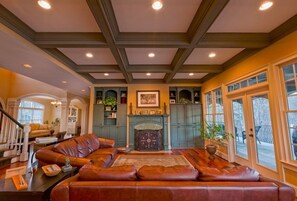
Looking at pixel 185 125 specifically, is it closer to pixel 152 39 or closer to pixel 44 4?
pixel 152 39

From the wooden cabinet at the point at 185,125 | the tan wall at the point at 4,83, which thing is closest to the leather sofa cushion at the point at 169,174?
the wooden cabinet at the point at 185,125

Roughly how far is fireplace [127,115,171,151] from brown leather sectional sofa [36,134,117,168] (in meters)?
1.84

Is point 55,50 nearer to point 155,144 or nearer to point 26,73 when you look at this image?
point 26,73

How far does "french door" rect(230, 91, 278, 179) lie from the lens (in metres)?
3.28

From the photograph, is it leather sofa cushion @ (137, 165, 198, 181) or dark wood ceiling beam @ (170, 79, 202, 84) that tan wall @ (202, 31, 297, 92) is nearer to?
dark wood ceiling beam @ (170, 79, 202, 84)

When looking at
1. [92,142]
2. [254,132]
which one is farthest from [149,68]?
[254,132]

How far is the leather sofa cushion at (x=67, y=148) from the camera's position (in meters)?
2.82

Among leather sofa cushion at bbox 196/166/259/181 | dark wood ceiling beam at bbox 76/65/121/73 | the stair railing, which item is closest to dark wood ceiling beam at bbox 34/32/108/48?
dark wood ceiling beam at bbox 76/65/121/73

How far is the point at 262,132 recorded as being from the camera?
3.47 meters

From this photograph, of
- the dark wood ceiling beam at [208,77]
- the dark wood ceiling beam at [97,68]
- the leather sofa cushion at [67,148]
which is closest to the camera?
the leather sofa cushion at [67,148]

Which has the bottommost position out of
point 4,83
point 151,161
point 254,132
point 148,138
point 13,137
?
point 151,161

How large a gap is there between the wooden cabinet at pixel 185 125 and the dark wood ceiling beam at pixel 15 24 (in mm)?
5211

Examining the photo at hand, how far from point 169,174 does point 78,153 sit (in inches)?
105

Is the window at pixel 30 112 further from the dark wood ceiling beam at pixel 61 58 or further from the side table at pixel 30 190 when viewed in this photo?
the side table at pixel 30 190
